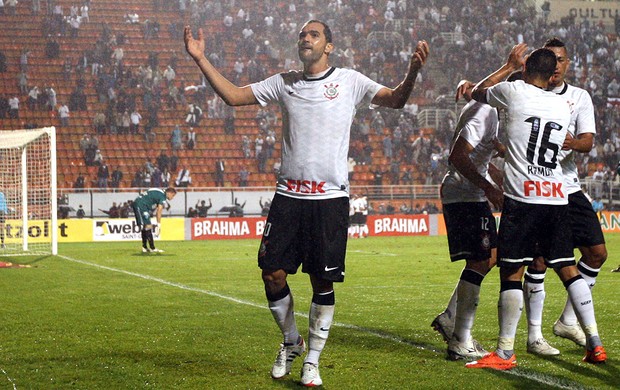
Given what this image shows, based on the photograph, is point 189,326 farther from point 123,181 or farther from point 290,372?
point 123,181

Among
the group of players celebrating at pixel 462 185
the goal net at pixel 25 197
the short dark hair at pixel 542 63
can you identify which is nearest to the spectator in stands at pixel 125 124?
the goal net at pixel 25 197

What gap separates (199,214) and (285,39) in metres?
12.4

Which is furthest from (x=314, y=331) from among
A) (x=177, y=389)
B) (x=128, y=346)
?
(x=128, y=346)

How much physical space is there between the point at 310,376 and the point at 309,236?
3.01 feet

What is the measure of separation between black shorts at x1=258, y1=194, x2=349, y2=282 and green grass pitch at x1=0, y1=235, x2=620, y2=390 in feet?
2.53

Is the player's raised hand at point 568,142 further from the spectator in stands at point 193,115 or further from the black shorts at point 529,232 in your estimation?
the spectator in stands at point 193,115

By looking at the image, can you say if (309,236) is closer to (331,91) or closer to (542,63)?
(331,91)

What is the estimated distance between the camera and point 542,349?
746cm

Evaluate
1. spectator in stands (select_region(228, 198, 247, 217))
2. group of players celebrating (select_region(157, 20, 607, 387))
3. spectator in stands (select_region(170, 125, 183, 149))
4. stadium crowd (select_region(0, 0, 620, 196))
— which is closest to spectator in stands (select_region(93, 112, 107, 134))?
stadium crowd (select_region(0, 0, 620, 196))

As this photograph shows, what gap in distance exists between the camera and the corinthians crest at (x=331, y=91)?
658 cm

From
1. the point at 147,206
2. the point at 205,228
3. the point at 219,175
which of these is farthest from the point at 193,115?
the point at 147,206

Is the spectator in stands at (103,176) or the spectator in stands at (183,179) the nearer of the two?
the spectator in stands at (103,176)

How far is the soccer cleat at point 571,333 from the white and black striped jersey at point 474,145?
4.46ft

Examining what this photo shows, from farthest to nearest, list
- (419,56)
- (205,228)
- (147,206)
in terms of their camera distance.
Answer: (205,228)
(147,206)
(419,56)
